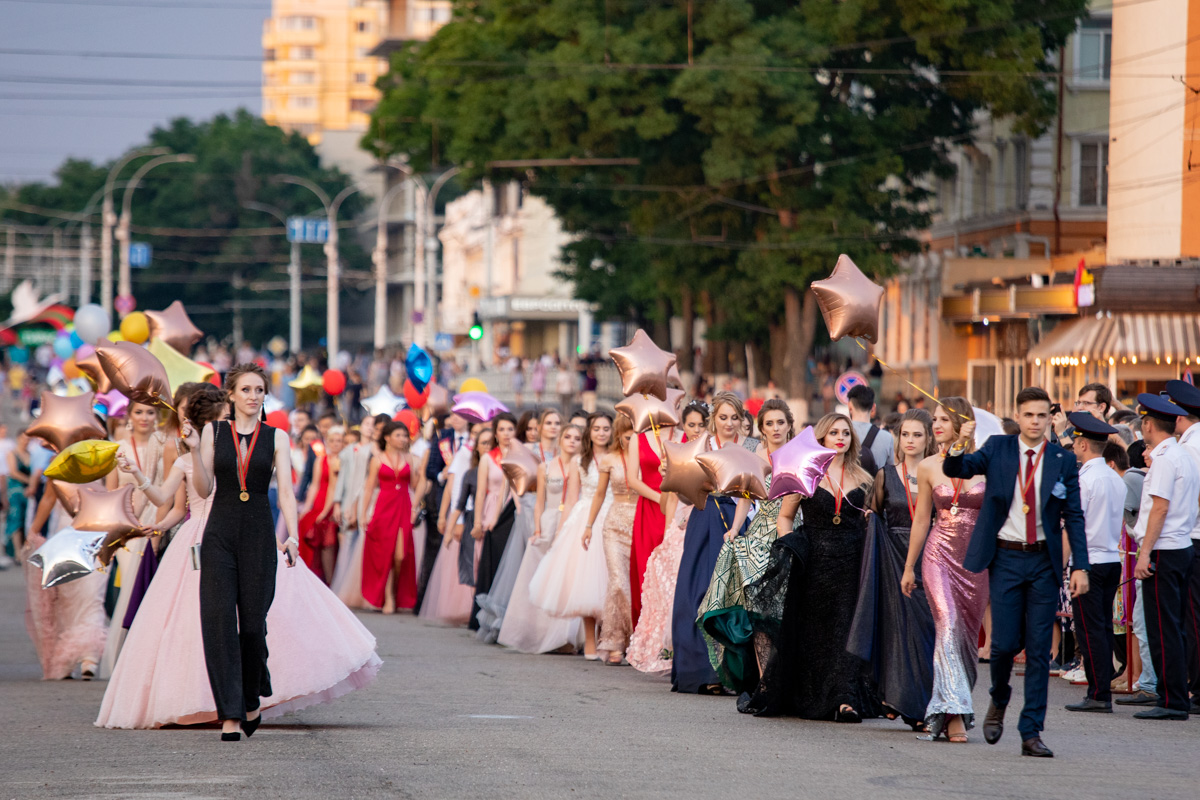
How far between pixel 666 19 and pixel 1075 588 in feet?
84.5

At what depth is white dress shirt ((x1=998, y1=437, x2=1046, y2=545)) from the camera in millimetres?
8891

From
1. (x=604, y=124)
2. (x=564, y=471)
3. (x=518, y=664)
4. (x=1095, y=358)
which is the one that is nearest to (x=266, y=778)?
(x=518, y=664)

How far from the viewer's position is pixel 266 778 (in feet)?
25.9

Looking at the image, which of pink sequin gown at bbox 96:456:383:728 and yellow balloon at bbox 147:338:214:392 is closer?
pink sequin gown at bbox 96:456:383:728

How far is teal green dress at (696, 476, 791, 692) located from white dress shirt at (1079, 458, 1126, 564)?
7.22ft

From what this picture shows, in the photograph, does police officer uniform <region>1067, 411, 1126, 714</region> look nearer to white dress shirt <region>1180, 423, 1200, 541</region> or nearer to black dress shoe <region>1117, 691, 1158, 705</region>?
black dress shoe <region>1117, 691, 1158, 705</region>

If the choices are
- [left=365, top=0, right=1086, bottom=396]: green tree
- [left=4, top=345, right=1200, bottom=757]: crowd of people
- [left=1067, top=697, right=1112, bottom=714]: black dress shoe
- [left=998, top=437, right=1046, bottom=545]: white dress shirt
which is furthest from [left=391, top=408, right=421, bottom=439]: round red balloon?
[left=365, top=0, right=1086, bottom=396]: green tree

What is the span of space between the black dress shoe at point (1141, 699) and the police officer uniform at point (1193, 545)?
0.26 m

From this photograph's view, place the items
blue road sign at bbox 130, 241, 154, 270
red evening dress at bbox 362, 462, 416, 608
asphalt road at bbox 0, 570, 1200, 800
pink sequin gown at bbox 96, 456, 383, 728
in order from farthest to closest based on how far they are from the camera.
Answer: blue road sign at bbox 130, 241, 154, 270, red evening dress at bbox 362, 462, 416, 608, pink sequin gown at bbox 96, 456, 383, 728, asphalt road at bbox 0, 570, 1200, 800

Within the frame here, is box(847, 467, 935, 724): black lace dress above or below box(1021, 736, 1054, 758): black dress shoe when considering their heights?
above

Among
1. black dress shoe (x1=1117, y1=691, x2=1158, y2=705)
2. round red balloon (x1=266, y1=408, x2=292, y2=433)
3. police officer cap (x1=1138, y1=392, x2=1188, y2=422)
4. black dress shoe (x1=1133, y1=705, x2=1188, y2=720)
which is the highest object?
A: police officer cap (x1=1138, y1=392, x2=1188, y2=422)

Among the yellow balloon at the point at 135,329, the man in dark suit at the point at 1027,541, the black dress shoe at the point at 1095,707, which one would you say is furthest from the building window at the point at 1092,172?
the man in dark suit at the point at 1027,541

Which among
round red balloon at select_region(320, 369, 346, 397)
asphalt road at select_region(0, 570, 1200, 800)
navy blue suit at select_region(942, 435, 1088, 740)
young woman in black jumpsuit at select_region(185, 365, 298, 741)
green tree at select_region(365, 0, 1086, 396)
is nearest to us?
asphalt road at select_region(0, 570, 1200, 800)

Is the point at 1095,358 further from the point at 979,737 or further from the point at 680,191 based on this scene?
the point at 979,737
